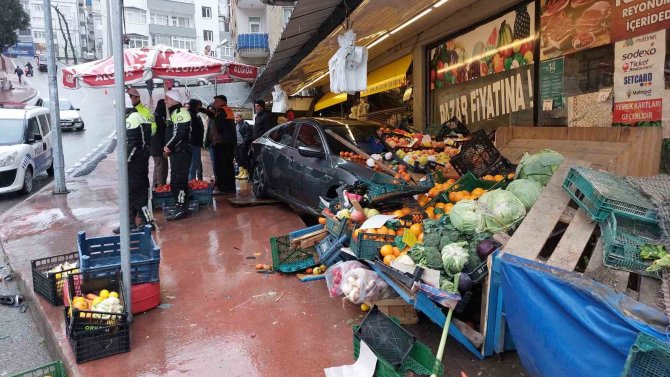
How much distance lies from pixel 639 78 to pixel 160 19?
6423 cm

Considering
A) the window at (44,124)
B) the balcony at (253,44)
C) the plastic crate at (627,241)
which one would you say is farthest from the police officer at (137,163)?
the balcony at (253,44)

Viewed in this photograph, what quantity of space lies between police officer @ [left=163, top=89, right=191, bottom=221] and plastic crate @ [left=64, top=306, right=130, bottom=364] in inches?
159

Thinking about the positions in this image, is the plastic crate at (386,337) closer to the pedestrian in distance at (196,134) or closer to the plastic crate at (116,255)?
the plastic crate at (116,255)

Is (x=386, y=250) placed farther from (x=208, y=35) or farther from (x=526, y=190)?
(x=208, y=35)

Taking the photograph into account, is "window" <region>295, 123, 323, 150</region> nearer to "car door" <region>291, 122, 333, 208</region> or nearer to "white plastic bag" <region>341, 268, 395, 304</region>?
"car door" <region>291, 122, 333, 208</region>

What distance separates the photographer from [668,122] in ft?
14.8

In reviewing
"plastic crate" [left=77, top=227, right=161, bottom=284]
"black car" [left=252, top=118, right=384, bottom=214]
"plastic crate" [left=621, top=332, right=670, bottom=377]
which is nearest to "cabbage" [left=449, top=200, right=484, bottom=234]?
"plastic crate" [left=621, top=332, right=670, bottom=377]

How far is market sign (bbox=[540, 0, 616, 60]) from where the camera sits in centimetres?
526

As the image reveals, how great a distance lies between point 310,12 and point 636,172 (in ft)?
14.4

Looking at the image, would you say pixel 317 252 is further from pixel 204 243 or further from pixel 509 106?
pixel 509 106

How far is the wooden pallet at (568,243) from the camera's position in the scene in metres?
2.40

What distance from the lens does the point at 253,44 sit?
88.9 feet

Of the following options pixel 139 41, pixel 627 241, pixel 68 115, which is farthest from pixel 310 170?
pixel 139 41

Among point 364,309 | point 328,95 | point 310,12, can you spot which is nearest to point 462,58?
point 310,12
